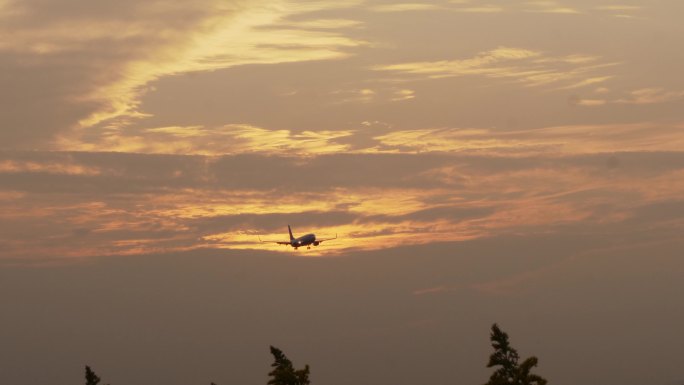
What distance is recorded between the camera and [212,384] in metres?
149

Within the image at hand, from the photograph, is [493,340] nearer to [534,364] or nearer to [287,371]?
[534,364]

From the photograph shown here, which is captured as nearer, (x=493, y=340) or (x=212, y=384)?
(x=493, y=340)

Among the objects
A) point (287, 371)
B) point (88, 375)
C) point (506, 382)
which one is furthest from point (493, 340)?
point (88, 375)

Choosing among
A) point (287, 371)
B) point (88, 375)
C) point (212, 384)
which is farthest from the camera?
point (212, 384)

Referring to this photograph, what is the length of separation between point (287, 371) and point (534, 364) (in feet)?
87.4

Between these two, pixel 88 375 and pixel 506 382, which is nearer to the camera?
pixel 506 382

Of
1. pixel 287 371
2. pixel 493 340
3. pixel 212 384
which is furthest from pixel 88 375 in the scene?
pixel 493 340

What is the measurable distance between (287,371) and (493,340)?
2284 cm

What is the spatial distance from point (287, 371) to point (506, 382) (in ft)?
78.8

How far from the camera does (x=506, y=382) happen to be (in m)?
107

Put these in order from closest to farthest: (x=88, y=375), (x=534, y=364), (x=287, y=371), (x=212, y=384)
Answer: (x=534, y=364), (x=287, y=371), (x=88, y=375), (x=212, y=384)

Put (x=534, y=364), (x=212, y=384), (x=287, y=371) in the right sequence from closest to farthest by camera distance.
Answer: (x=534, y=364), (x=287, y=371), (x=212, y=384)

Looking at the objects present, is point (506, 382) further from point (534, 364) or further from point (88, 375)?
point (88, 375)

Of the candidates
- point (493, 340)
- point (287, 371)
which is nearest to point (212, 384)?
point (287, 371)
